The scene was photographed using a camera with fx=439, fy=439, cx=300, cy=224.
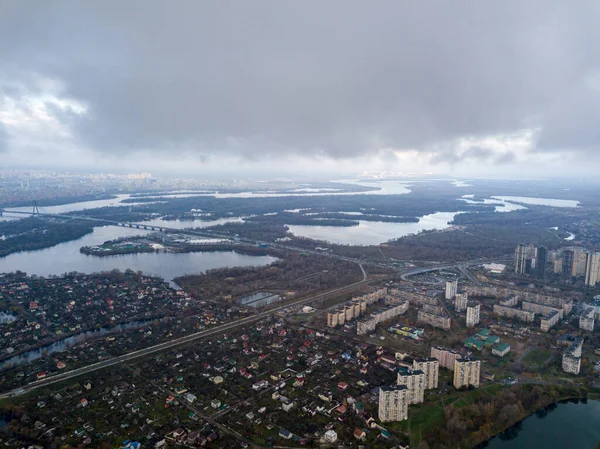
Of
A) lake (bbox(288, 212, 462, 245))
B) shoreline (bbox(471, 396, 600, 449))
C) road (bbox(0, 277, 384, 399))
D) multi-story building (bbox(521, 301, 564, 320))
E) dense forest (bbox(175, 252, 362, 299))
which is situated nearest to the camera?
shoreline (bbox(471, 396, 600, 449))

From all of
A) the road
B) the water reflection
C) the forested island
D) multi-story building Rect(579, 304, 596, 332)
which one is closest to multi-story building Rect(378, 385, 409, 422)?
the road

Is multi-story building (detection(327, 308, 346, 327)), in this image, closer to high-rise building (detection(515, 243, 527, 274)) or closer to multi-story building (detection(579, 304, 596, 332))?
multi-story building (detection(579, 304, 596, 332))

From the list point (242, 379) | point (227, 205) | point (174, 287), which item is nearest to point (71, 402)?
point (242, 379)

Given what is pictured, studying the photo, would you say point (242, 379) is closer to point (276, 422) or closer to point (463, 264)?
point (276, 422)

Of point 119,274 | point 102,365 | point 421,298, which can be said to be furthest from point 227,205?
point 102,365

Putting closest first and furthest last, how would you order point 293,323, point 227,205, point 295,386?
point 295,386 → point 293,323 → point 227,205

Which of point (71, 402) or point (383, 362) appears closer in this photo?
point (71, 402)

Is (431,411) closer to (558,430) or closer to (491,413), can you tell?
(491,413)

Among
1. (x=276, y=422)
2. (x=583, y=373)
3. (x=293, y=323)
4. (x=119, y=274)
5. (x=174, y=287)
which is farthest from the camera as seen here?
(x=119, y=274)
